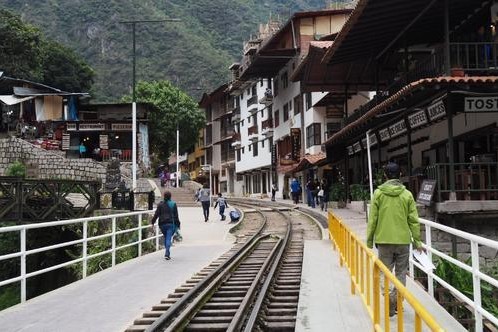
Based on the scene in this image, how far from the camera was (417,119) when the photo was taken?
18.0 meters

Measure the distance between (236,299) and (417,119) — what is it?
34.5 ft

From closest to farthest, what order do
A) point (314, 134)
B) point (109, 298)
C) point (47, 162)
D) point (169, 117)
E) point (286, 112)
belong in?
point (109, 298)
point (47, 162)
point (314, 134)
point (286, 112)
point (169, 117)

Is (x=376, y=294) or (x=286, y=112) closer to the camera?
(x=376, y=294)

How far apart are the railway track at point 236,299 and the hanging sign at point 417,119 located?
5432mm

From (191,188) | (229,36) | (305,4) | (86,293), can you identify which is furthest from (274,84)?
(305,4)

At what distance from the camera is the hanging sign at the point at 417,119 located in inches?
678

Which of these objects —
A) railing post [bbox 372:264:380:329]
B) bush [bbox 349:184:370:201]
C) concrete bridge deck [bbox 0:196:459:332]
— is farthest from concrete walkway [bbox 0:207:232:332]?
bush [bbox 349:184:370:201]

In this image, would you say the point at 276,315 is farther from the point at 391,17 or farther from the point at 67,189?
the point at 67,189

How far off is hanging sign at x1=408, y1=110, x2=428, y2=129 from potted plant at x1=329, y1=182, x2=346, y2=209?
12.5 meters

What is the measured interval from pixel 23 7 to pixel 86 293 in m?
115

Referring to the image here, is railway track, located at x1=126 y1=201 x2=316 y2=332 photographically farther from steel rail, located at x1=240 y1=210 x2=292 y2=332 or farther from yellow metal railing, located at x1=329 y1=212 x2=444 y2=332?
yellow metal railing, located at x1=329 y1=212 x2=444 y2=332

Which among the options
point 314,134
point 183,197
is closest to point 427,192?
point 314,134

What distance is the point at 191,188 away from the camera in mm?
46906

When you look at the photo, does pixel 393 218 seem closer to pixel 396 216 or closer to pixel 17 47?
pixel 396 216
